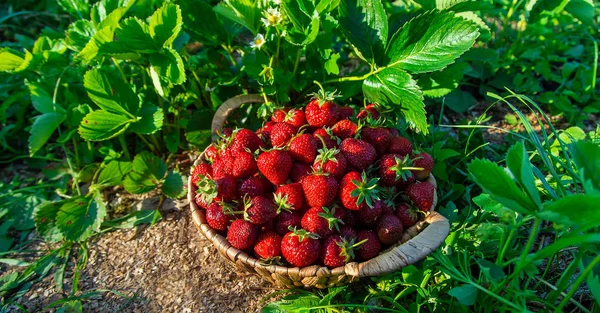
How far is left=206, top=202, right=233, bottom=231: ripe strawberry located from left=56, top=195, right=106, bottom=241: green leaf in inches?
22.0

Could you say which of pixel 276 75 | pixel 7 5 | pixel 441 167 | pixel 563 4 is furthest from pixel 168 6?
pixel 7 5

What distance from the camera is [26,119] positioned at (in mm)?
2252

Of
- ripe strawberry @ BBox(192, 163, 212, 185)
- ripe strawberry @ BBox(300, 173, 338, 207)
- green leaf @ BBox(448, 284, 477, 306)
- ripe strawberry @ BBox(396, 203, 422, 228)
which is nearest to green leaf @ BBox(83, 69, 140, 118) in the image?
ripe strawberry @ BBox(192, 163, 212, 185)

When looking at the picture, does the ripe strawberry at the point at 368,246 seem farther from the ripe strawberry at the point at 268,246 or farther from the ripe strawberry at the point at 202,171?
the ripe strawberry at the point at 202,171

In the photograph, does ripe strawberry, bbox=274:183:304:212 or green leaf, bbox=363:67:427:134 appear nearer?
ripe strawberry, bbox=274:183:304:212

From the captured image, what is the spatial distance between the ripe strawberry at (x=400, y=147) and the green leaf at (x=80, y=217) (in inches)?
41.5

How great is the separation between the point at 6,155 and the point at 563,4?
2.55m

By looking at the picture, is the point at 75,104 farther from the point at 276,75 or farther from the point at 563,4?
the point at 563,4

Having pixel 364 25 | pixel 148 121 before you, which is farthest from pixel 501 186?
pixel 148 121

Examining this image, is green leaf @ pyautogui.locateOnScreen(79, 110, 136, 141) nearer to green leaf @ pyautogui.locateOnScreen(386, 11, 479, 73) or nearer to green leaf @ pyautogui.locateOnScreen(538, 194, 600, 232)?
green leaf @ pyautogui.locateOnScreen(386, 11, 479, 73)

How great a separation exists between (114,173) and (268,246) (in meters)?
0.84

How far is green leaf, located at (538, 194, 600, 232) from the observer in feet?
2.91

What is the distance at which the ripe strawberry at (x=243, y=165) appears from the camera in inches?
56.5

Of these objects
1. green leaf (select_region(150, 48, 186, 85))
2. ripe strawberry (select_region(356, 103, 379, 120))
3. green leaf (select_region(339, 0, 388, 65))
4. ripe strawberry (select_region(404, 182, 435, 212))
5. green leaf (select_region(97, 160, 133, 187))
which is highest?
green leaf (select_region(339, 0, 388, 65))
